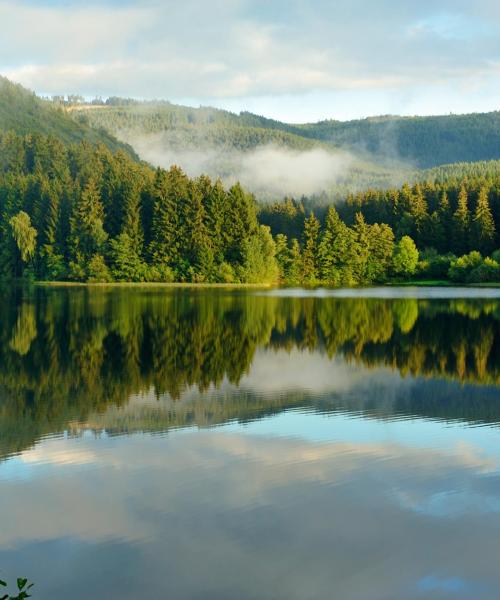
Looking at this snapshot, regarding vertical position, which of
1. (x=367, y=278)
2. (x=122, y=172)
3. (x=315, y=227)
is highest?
Answer: (x=122, y=172)

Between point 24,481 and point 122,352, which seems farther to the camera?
point 122,352

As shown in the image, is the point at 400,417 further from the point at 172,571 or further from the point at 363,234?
the point at 363,234

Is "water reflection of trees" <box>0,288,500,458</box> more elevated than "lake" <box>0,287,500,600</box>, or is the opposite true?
"lake" <box>0,287,500,600</box>

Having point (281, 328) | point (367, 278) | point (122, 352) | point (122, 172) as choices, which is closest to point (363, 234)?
point (367, 278)

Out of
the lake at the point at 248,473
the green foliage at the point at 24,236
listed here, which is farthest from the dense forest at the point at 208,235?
the lake at the point at 248,473

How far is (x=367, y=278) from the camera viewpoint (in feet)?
404

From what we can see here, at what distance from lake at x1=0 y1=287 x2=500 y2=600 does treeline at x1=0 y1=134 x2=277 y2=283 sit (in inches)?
3021

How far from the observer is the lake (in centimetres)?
1065

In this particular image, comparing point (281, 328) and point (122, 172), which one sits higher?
point (122, 172)

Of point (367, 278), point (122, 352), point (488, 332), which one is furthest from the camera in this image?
point (367, 278)

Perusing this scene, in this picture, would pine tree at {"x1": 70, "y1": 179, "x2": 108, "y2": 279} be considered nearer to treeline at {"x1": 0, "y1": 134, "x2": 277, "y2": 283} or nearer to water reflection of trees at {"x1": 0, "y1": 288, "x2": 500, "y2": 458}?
treeline at {"x1": 0, "y1": 134, "x2": 277, "y2": 283}

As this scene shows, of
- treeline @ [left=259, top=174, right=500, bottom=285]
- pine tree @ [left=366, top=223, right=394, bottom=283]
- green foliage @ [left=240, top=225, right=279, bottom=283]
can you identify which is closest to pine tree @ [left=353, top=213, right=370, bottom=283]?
treeline @ [left=259, top=174, right=500, bottom=285]

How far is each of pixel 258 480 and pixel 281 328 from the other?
28.8m

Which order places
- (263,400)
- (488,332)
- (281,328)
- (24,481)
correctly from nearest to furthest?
1. (24,481)
2. (263,400)
3. (488,332)
4. (281,328)
